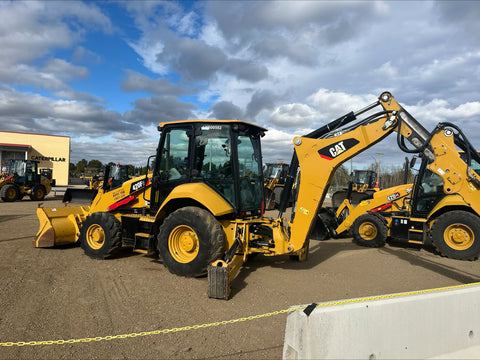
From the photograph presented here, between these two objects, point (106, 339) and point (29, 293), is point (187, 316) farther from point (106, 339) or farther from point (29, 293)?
point (29, 293)

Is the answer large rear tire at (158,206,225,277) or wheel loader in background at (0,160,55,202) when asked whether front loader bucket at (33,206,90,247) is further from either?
wheel loader in background at (0,160,55,202)

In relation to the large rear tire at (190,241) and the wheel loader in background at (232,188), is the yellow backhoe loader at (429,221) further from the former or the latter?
the large rear tire at (190,241)

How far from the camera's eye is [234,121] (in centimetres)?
552

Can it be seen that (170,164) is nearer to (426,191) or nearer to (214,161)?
(214,161)

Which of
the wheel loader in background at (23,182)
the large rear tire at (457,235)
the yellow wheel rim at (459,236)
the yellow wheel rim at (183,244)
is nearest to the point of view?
the yellow wheel rim at (183,244)

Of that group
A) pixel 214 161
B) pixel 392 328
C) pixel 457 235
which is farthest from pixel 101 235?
pixel 457 235

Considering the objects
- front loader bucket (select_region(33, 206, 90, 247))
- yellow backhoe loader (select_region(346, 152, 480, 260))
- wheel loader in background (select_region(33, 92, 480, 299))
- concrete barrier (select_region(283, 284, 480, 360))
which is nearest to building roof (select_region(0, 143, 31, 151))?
front loader bucket (select_region(33, 206, 90, 247))

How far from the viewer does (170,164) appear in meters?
6.04

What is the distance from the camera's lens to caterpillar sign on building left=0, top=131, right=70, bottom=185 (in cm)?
4097

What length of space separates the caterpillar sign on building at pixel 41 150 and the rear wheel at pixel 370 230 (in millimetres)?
42769

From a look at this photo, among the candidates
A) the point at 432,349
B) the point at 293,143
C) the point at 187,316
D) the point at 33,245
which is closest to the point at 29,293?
the point at 187,316

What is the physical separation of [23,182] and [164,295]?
18.9m

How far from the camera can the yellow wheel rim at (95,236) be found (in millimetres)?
6498

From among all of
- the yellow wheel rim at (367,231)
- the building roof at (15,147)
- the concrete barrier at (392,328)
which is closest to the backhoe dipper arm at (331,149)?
the concrete barrier at (392,328)
